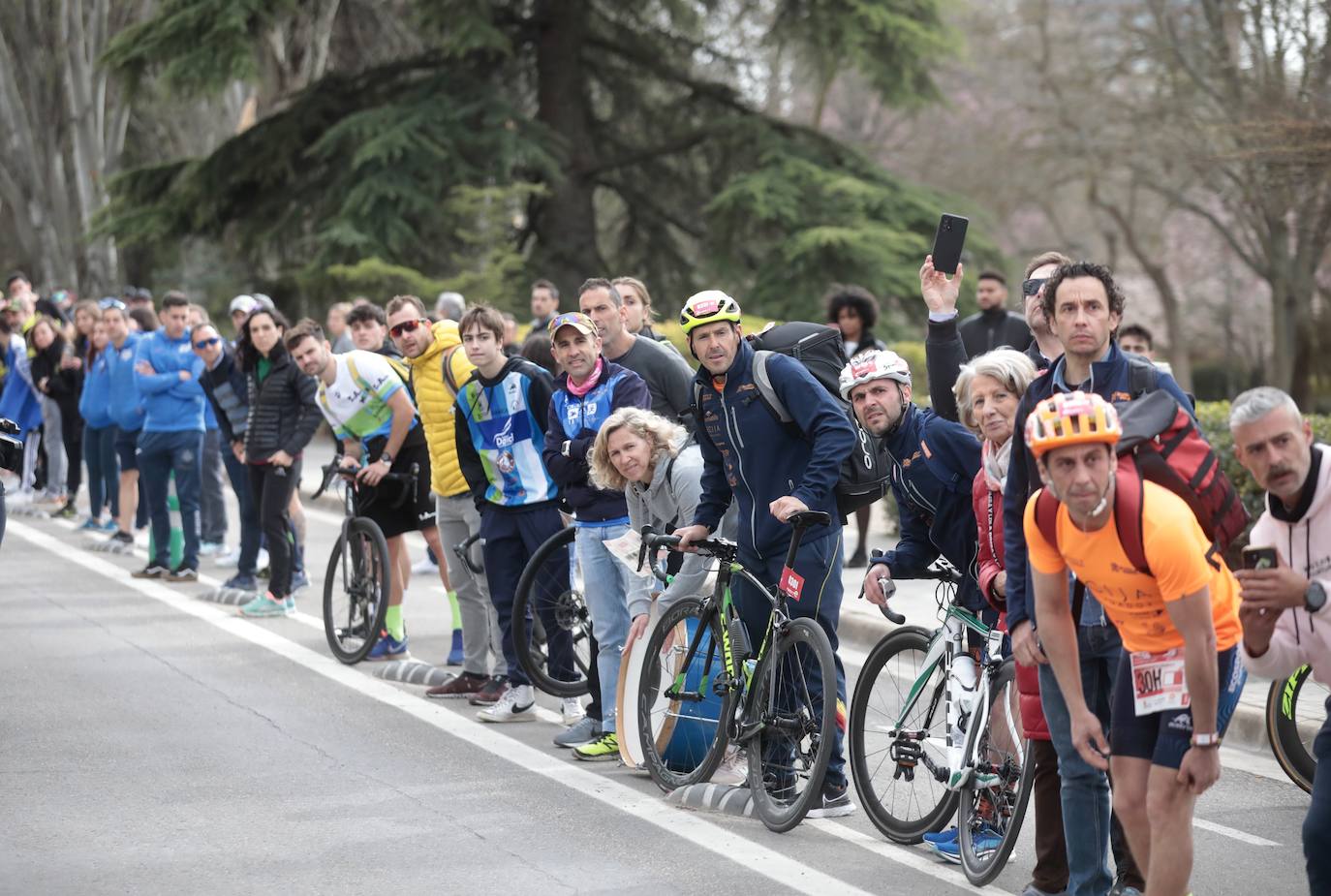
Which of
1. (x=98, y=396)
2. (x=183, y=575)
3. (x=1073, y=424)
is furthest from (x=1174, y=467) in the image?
(x=98, y=396)

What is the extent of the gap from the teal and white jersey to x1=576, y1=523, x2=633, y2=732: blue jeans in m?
2.71

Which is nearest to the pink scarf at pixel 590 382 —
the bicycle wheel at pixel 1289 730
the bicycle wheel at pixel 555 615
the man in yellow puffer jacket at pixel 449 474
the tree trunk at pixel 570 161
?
the bicycle wheel at pixel 555 615

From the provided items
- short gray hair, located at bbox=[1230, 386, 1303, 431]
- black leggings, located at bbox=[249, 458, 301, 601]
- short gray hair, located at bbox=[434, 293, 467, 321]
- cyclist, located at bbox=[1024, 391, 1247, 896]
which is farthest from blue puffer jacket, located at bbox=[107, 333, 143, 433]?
short gray hair, located at bbox=[1230, 386, 1303, 431]

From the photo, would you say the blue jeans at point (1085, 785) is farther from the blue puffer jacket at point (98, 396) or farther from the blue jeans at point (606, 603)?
the blue puffer jacket at point (98, 396)

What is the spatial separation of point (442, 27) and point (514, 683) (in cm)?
1522

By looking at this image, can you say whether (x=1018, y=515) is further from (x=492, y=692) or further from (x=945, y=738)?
(x=492, y=692)

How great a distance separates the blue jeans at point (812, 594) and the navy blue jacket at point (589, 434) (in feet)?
3.83

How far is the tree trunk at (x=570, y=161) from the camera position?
24328mm

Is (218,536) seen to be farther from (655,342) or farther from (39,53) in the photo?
(39,53)

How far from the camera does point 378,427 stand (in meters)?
10.4

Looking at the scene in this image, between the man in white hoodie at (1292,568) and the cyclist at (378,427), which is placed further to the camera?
the cyclist at (378,427)

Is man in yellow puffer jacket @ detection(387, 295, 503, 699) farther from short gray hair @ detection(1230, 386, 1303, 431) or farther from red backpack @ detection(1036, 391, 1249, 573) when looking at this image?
short gray hair @ detection(1230, 386, 1303, 431)

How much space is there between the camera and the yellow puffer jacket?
940cm

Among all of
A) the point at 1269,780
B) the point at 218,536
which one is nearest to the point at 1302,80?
the point at 218,536
